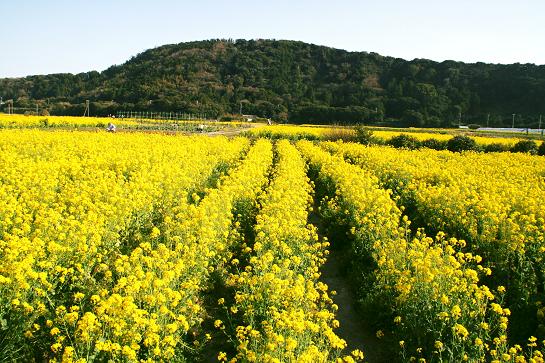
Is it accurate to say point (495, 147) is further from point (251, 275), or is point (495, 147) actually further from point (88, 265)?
point (88, 265)

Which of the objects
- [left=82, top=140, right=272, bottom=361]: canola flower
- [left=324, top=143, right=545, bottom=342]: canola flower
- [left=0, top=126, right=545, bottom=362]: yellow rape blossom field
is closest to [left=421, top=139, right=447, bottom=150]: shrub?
[left=324, top=143, right=545, bottom=342]: canola flower

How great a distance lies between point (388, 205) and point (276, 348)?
21.2 ft

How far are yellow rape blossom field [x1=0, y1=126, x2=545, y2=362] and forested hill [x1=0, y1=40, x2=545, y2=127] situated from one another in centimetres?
6721

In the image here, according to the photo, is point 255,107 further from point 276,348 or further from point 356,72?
point 276,348

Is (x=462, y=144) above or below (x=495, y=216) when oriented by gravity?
above

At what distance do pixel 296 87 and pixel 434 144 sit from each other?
75.0 m

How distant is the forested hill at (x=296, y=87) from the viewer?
83.1 metres

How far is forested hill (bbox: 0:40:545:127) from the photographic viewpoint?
83.1 m

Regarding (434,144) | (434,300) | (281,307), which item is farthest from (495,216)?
(434,144)

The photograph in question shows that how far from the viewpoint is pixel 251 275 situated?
6895 millimetres

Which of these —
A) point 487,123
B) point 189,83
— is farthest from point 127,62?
point 487,123

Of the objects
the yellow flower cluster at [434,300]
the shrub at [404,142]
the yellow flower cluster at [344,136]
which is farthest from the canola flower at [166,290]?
the yellow flower cluster at [344,136]

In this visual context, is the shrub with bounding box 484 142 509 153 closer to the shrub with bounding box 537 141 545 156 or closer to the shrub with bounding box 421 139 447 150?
the shrub with bounding box 537 141 545 156

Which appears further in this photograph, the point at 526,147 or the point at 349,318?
the point at 526,147
